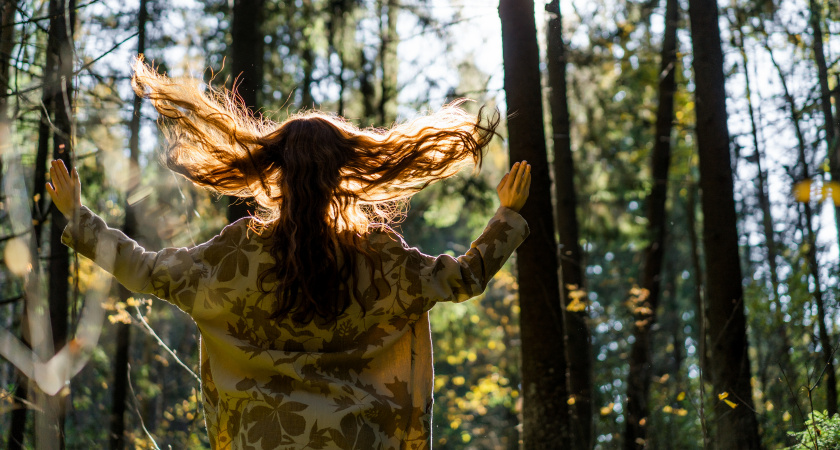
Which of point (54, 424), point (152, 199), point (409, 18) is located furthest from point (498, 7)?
point (152, 199)

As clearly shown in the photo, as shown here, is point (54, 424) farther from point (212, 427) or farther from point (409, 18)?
point (409, 18)

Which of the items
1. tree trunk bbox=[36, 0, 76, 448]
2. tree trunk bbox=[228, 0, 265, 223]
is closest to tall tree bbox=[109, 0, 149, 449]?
tree trunk bbox=[36, 0, 76, 448]

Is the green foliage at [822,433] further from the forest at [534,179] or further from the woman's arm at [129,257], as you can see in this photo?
the woman's arm at [129,257]

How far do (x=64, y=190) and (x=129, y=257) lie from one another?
0.38 m

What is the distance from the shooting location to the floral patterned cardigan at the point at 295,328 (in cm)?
254

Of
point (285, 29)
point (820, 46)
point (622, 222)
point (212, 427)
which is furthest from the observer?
point (622, 222)

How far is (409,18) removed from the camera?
10844 millimetres

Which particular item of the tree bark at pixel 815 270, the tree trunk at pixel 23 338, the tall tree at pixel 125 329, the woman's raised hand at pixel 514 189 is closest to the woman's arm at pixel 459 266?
the woman's raised hand at pixel 514 189

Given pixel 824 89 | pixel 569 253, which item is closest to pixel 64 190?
pixel 569 253

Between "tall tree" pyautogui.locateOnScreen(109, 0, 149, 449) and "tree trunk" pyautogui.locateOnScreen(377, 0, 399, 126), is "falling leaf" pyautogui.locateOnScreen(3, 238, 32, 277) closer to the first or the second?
"tall tree" pyautogui.locateOnScreen(109, 0, 149, 449)

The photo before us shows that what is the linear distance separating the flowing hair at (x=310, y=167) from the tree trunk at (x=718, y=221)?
3597 millimetres

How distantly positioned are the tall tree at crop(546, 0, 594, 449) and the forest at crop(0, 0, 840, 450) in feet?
0.11

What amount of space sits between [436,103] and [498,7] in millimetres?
5222

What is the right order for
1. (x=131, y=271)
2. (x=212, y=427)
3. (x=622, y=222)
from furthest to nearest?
1. (x=622, y=222)
2. (x=212, y=427)
3. (x=131, y=271)
